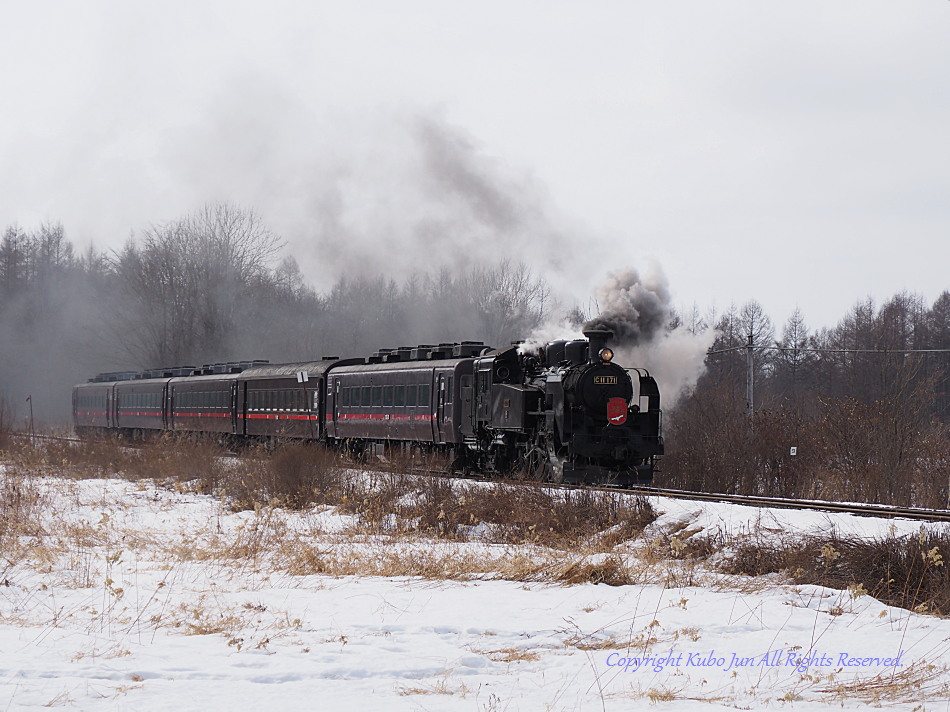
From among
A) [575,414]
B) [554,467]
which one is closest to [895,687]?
[575,414]

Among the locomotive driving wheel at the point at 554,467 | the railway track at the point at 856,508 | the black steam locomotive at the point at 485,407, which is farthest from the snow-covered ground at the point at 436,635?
the black steam locomotive at the point at 485,407

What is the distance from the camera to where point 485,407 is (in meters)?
21.0

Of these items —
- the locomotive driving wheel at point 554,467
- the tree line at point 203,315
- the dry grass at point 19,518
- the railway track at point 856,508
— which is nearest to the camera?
the dry grass at point 19,518

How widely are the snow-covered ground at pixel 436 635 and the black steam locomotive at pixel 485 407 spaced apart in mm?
5617

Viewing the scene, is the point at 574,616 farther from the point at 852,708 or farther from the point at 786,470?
the point at 786,470

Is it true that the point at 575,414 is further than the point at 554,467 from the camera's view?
No

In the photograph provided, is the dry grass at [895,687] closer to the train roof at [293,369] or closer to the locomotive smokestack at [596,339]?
the locomotive smokestack at [596,339]

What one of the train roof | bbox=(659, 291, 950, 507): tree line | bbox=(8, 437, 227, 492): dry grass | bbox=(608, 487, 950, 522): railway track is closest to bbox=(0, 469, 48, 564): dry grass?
bbox=(8, 437, 227, 492): dry grass

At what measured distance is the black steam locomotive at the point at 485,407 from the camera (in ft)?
62.5

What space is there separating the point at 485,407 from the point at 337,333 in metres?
50.9

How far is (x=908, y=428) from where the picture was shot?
63.7 feet

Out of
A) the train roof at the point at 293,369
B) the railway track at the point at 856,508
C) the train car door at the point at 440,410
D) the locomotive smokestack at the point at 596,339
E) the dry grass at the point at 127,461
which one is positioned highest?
the locomotive smokestack at the point at 596,339

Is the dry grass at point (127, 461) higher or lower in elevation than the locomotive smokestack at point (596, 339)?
lower

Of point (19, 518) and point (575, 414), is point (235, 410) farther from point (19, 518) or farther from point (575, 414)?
point (19, 518)
